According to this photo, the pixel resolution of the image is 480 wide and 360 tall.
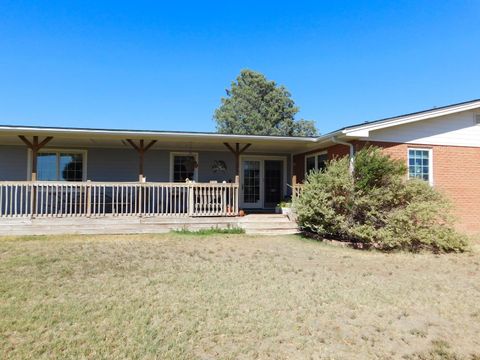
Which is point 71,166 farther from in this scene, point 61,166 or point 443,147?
point 443,147

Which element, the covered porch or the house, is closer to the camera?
the house

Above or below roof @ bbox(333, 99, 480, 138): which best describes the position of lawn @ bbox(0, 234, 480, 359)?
below

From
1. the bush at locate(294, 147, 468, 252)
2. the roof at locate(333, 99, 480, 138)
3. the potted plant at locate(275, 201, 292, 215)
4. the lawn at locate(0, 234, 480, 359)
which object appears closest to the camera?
the lawn at locate(0, 234, 480, 359)

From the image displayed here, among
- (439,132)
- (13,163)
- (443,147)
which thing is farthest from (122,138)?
(443,147)

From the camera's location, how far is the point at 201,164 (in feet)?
42.0

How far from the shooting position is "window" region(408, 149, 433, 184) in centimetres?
1002

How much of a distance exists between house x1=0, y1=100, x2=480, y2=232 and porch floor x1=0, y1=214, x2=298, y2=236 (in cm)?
15

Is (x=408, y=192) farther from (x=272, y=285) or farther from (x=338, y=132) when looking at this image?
(x=272, y=285)

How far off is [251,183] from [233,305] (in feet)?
31.8

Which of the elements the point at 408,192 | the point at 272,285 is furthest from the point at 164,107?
the point at 272,285

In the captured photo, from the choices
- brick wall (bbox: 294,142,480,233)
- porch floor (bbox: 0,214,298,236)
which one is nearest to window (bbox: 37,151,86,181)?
porch floor (bbox: 0,214,298,236)

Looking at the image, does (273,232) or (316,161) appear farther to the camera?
(316,161)

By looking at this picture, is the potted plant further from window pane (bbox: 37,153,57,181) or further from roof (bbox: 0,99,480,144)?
window pane (bbox: 37,153,57,181)

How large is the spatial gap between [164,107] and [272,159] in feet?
63.1
